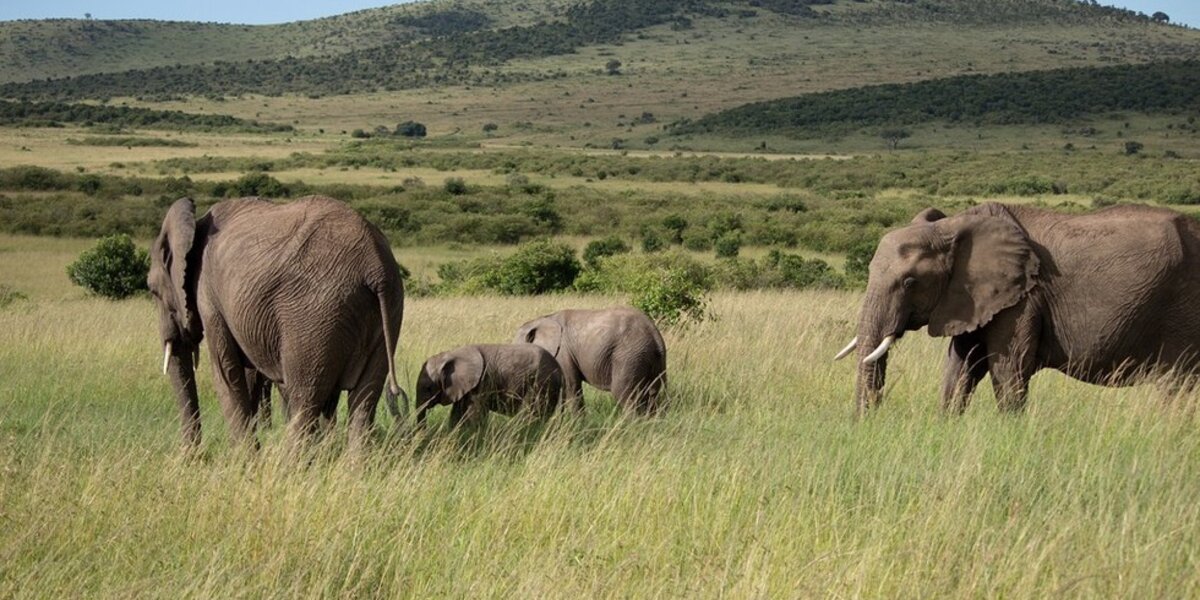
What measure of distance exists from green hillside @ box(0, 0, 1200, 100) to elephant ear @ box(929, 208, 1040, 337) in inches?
5197

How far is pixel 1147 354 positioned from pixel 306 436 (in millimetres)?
4973

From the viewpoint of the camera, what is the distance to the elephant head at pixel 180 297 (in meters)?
7.65

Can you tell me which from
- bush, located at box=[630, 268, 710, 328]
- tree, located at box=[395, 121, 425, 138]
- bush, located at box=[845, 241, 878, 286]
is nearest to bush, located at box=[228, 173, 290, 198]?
bush, located at box=[845, 241, 878, 286]

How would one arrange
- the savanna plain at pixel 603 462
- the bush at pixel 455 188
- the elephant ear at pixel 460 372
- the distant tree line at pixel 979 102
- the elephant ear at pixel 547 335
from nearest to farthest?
the savanna plain at pixel 603 462
the elephant ear at pixel 460 372
the elephant ear at pixel 547 335
the bush at pixel 455 188
the distant tree line at pixel 979 102

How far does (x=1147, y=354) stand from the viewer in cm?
826

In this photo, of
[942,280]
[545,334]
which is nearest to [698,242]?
[545,334]

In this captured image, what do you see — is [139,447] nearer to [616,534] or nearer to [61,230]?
[616,534]

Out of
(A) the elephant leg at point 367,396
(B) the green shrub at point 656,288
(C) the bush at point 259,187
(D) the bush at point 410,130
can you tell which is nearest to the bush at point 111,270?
(B) the green shrub at point 656,288

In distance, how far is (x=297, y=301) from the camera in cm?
707

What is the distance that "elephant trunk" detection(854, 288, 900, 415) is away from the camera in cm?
827

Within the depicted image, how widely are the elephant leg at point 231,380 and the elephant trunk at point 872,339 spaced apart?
3594mm

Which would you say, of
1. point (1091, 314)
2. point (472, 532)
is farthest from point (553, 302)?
point (472, 532)

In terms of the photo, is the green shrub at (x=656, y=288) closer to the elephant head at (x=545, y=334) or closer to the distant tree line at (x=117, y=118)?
the elephant head at (x=545, y=334)

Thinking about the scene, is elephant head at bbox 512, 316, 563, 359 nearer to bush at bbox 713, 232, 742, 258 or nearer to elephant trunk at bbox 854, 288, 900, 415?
elephant trunk at bbox 854, 288, 900, 415
